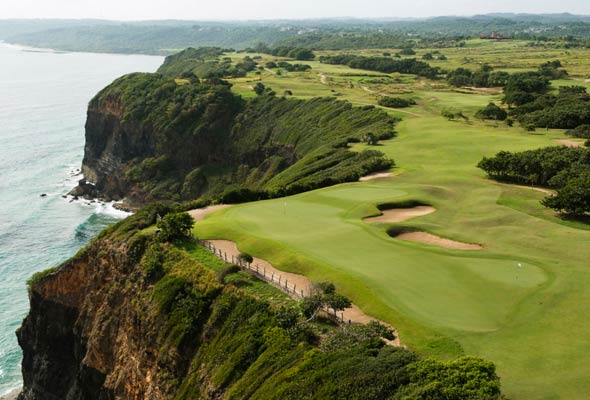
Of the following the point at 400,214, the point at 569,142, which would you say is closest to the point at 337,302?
the point at 400,214

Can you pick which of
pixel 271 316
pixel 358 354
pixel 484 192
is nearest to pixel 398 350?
pixel 358 354

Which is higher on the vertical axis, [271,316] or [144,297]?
[271,316]

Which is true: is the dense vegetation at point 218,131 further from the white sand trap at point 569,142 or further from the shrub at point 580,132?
the shrub at point 580,132

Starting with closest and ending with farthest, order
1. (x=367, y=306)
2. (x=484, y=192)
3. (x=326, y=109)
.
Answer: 1. (x=367, y=306)
2. (x=484, y=192)
3. (x=326, y=109)

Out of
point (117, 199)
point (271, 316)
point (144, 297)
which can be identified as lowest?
point (117, 199)

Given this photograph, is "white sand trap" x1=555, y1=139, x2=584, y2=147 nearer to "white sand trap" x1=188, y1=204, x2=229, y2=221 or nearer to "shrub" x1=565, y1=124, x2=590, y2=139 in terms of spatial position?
"shrub" x1=565, y1=124, x2=590, y2=139

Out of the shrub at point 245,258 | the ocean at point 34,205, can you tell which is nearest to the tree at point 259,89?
the ocean at point 34,205

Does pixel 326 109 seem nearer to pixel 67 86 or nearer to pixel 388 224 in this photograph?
pixel 388 224

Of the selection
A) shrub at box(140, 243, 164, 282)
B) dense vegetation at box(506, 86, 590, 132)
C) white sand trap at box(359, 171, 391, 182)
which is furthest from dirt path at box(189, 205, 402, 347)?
dense vegetation at box(506, 86, 590, 132)
